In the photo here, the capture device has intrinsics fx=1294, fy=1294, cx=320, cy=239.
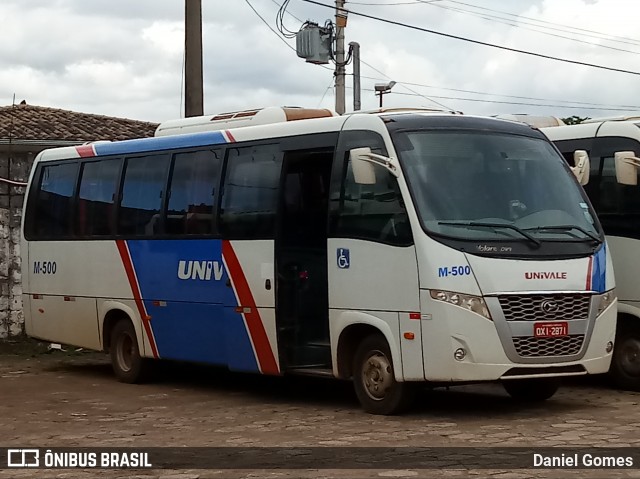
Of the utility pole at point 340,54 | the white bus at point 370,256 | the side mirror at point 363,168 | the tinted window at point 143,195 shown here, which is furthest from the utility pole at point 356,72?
the side mirror at point 363,168

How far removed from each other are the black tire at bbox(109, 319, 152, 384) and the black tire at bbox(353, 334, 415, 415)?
436 centimetres

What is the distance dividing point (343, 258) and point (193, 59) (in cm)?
837

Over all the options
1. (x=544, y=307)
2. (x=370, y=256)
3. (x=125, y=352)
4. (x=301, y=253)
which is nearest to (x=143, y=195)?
(x=125, y=352)

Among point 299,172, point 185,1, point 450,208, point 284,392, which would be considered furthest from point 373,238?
point 185,1

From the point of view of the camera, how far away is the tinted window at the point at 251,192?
44.5 ft

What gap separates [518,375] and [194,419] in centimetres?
318

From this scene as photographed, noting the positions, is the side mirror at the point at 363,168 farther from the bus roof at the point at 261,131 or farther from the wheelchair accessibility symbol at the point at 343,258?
the wheelchair accessibility symbol at the point at 343,258

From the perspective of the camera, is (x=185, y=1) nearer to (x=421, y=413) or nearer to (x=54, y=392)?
(x=54, y=392)

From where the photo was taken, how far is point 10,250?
20781 mm

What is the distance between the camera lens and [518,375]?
37.8 feet

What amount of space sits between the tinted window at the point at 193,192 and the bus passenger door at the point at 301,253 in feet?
4.24

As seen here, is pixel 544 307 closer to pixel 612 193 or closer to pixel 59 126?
pixel 612 193

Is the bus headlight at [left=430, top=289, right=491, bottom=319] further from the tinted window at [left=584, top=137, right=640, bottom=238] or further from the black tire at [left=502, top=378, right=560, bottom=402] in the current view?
the tinted window at [left=584, top=137, right=640, bottom=238]

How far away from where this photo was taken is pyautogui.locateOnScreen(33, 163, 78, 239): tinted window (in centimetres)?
1736
